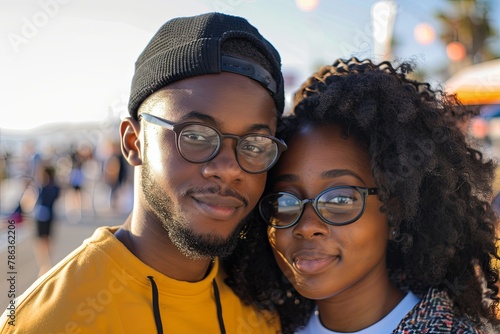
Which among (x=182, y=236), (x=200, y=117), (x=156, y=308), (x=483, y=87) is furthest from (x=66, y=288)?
(x=483, y=87)

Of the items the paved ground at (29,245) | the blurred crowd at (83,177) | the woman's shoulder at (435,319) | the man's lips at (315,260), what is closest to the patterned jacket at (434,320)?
the woman's shoulder at (435,319)

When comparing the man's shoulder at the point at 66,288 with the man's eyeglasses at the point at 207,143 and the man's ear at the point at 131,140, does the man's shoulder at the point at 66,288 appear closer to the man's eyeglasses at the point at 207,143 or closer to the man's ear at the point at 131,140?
the man's ear at the point at 131,140

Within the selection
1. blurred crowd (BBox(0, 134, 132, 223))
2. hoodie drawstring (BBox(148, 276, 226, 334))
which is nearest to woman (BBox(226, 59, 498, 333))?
hoodie drawstring (BBox(148, 276, 226, 334))

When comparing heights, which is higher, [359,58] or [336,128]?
[359,58]

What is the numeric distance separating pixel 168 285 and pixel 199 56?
1030 millimetres

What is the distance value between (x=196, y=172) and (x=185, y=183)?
0.07m

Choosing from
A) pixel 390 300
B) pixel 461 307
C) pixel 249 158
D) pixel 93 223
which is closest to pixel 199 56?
pixel 249 158

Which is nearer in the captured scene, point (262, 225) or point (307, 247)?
point (307, 247)

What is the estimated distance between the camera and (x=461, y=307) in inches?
98.7

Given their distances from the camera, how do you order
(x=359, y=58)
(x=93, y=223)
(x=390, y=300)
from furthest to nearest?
1. (x=93, y=223)
2. (x=359, y=58)
3. (x=390, y=300)

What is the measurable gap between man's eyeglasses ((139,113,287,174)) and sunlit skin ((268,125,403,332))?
31cm

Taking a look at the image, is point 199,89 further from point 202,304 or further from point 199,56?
point 202,304

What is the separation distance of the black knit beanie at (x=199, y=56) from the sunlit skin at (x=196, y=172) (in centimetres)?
4

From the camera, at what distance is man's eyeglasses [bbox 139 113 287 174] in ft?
7.11
